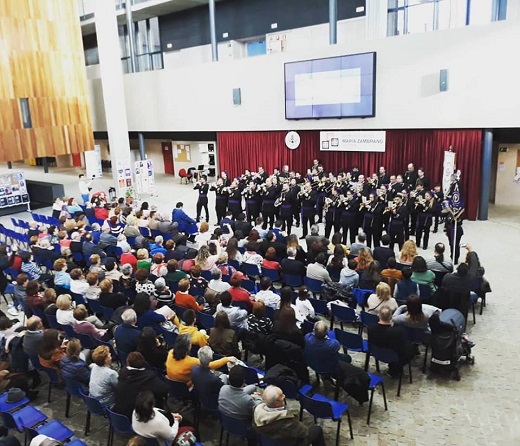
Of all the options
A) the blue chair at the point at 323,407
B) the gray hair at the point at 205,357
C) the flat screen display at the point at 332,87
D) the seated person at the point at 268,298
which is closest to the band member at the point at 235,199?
the flat screen display at the point at 332,87

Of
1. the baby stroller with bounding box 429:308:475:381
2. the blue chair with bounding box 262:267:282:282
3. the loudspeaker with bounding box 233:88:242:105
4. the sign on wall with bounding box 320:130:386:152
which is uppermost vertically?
the loudspeaker with bounding box 233:88:242:105

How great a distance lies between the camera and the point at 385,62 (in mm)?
15500

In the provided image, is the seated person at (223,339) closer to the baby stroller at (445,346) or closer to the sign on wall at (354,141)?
the baby stroller at (445,346)

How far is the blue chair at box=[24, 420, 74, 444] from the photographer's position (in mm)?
4598

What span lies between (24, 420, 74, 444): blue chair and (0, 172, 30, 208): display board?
52.2 ft

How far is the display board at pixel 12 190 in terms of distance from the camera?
18.4 m

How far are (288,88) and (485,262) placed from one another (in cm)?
1018

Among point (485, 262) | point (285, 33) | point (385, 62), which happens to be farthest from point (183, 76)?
point (485, 262)

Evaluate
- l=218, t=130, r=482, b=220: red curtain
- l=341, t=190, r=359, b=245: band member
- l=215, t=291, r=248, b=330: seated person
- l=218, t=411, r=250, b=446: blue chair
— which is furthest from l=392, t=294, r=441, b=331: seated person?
l=218, t=130, r=482, b=220: red curtain

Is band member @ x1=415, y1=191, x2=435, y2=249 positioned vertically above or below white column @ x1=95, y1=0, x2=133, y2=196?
below

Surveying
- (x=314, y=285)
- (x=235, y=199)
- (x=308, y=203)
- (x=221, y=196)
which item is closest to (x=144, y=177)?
(x=221, y=196)

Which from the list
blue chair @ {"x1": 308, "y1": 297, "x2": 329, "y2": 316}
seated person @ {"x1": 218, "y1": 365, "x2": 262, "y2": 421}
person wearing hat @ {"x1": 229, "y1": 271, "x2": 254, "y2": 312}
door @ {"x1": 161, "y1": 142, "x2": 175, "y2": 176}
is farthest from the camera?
door @ {"x1": 161, "y1": 142, "x2": 175, "y2": 176}

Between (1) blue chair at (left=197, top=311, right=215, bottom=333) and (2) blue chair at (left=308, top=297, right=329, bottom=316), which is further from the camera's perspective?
(2) blue chair at (left=308, top=297, right=329, bottom=316)

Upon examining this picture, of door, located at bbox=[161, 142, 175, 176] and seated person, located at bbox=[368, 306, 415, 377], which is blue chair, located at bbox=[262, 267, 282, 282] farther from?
door, located at bbox=[161, 142, 175, 176]
